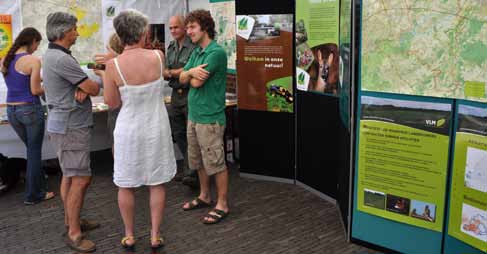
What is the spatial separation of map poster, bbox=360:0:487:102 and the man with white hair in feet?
5.65

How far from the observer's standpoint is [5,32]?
4.45m

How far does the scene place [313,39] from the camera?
12.8 ft

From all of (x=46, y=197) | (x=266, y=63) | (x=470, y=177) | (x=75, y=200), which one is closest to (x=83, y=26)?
(x=46, y=197)

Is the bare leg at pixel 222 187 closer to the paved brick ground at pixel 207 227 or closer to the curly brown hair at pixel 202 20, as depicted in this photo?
the paved brick ground at pixel 207 227

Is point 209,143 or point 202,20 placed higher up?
point 202,20

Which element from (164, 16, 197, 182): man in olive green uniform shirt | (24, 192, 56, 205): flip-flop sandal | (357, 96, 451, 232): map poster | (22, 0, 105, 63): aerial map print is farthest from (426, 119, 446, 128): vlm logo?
(22, 0, 105, 63): aerial map print

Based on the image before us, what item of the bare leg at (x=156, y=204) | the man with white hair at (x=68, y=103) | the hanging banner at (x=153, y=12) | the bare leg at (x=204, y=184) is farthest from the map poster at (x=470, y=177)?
the hanging banner at (x=153, y=12)

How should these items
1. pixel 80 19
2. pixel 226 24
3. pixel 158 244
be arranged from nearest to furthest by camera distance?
pixel 158 244 < pixel 80 19 < pixel 226 24

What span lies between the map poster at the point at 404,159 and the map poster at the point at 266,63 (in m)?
1.47

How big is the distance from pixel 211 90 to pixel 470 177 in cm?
177

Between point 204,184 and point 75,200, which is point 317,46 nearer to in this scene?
point 204,184

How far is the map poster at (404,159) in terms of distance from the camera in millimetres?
2582

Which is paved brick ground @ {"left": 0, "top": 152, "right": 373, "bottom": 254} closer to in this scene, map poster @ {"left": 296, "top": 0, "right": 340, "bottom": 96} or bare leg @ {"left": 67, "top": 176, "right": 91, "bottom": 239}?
bare leg @ {"left": 67, "top": 176, "right": 91, "bottom": 239}

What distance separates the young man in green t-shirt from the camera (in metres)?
3.29
